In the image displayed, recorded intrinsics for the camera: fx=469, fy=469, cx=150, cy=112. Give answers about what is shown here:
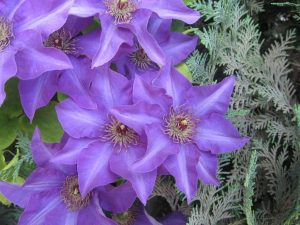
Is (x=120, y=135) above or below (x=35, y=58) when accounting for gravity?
below

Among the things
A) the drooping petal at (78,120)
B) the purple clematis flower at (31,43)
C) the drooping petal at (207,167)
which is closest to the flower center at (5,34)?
the purple clematis flower at (31,43)

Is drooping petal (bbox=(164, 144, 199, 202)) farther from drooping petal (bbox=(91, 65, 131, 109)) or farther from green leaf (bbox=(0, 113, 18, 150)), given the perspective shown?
green leaf (bbox=(0, 113, 18, 150))

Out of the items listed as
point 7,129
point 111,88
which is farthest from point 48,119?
point 111,88

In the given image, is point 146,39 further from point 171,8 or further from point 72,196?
point 72,196

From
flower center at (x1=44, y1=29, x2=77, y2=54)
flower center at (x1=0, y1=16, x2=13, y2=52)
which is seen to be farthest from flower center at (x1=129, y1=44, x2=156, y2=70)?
flower center at (x1=0, y1=16, x2=13, y2=52)

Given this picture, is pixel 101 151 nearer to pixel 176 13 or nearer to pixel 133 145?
pixel 133 145

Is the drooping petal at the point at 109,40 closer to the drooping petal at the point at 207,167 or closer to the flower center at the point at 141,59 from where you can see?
the flower center at the point at 141,59

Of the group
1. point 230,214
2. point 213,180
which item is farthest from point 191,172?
point 230,214
